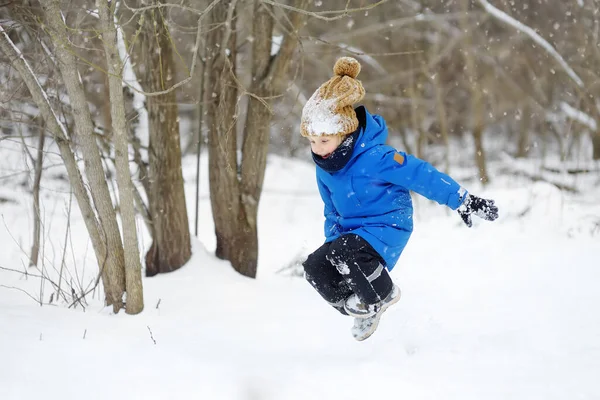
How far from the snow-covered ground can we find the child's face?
48.0 inches

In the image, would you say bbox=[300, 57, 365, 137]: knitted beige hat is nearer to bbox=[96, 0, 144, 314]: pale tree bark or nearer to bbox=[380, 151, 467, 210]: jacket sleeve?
bbox=[380, 151, 467, 210]: jacket sleeve

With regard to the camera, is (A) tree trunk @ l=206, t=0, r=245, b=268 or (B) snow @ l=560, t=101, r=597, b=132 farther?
(B) snow @ l=560, t=101, r=597, b=132

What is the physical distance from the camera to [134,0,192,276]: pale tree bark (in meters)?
4.79

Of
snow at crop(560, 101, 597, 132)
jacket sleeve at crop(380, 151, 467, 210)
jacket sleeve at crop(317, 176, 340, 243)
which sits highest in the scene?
jacket sleeve at crop(380, 151, 467, 210)

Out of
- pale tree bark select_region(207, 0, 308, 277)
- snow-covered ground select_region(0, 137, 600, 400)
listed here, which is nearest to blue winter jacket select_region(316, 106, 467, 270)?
snow-covered ground select_region(0, 137, 600, 400)

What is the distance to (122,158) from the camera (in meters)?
3.57

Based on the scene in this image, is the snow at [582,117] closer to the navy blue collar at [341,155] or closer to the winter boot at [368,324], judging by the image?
the winter boot at [368,324]

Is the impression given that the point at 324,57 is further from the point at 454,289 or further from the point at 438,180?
the point at 438,180

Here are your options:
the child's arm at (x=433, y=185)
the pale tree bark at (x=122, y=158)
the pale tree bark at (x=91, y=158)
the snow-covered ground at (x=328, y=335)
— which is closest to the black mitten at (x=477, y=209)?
the child's arm at (x=433, y=185)

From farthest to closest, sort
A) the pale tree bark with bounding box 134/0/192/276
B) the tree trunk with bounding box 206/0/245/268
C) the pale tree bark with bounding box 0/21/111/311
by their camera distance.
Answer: the tree trunk with bounding box 206/0/245/268
the pale tree bark with bounding box 134/0/192/276
the pale tree bark with bounding box 0/21/111/311

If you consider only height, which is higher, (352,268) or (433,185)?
(433,185)

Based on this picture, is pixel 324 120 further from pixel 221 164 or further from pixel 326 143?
pixel 221 164

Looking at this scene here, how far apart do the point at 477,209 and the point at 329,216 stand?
34.6 inches

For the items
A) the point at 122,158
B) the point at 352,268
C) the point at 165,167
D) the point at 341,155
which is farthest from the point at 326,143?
the point at 165,167
